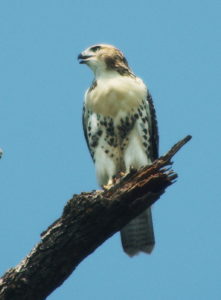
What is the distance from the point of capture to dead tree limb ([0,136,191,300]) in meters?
5.95

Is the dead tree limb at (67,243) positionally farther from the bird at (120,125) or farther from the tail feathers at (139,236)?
the tail feathers at (139,236)

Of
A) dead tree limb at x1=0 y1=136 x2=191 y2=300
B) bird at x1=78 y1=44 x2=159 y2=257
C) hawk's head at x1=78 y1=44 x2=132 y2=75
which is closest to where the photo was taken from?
dead tree limb at x1=0 y1=136 x2=191 y2=300

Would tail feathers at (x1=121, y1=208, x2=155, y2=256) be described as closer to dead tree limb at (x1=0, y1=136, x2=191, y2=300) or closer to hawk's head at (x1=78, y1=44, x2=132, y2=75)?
hawk's head at (x1=78, y1=44, x2=132, y2=75)

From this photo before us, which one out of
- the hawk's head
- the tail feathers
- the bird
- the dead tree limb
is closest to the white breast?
the bird

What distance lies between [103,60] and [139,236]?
7.69 feet

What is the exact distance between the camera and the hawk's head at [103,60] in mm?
9039

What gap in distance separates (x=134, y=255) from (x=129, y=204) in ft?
9.08

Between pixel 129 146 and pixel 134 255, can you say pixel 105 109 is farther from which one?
pixel 134 255

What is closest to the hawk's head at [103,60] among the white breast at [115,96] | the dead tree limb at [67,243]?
the white breast at [115,96]

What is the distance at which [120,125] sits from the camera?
339 inches

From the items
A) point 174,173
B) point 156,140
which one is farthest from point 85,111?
point 174,173

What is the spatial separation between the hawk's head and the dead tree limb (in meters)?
3.12

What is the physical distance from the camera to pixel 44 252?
235 inches

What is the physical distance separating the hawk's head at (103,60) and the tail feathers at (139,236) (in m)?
1.94
